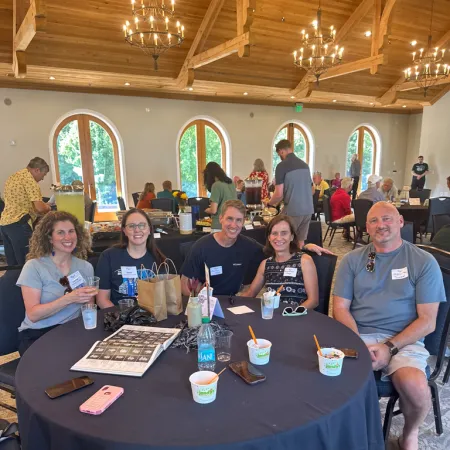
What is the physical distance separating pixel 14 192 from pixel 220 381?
142 inches

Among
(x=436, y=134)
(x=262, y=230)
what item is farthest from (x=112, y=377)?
(x=436, y=134)

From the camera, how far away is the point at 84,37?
624 cm

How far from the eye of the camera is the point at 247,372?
1167 millimetres

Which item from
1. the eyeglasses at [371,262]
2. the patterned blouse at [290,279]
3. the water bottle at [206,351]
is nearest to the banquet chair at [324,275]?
the patterned blouse at [290,279]

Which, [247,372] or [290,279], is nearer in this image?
[247,372]

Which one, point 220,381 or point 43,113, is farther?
point 43,113

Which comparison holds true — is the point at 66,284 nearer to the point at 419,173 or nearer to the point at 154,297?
the point at 154,297

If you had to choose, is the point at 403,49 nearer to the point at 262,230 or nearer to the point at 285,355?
the point at 262,230

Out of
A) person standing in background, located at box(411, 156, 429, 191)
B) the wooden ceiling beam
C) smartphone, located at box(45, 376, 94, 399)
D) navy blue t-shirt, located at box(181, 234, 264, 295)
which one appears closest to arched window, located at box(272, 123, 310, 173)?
person standing in background, located at box(411, 156, 429, 191)

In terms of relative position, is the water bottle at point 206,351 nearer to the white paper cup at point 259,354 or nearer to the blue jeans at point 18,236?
the white paper cup at point 259,354

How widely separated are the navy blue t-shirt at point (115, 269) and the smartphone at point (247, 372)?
997 mm

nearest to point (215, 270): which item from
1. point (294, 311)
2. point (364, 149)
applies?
point (294, 311)

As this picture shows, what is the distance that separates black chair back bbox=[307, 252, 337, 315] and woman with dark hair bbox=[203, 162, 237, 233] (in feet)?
5.86

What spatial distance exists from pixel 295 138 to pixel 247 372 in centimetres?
1052
